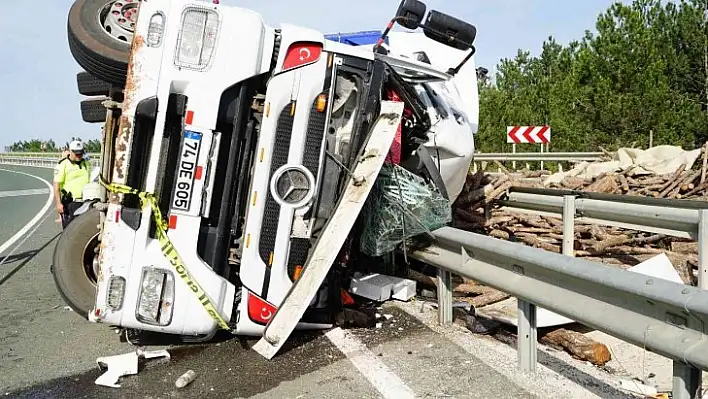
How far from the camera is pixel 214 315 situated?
3.68 metres

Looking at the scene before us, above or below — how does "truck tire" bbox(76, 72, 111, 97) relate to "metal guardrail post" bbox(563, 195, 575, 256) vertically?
above

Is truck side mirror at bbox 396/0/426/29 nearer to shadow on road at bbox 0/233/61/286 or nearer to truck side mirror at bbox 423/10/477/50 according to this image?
truck side mirror at bbox 423/10/477/50

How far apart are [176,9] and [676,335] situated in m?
3.11

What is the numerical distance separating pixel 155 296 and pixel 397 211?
5.42 ft

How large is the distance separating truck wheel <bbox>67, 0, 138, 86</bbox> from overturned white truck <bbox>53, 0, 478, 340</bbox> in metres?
0.01

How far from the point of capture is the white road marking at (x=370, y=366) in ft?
10.2

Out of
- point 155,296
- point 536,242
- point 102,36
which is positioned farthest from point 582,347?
point 102,36

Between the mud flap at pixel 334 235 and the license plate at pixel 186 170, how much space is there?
824 millimetres

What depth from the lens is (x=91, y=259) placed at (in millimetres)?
4523

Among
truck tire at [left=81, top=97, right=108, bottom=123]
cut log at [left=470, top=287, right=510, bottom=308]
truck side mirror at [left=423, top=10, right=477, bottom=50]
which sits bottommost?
cut log at [left=470, top=287, right=510, bottom=308]

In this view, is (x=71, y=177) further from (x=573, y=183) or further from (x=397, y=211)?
(x=573, y=183)

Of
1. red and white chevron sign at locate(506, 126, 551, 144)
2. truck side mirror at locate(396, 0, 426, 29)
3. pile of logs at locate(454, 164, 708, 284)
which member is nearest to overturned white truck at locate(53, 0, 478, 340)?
truck side mirror at locate(396, 0, 426, 29)

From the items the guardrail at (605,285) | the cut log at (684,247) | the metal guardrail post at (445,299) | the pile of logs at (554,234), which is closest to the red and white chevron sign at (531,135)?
the pile of logs at (554,234)

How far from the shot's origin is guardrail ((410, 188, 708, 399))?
229 centimetres
